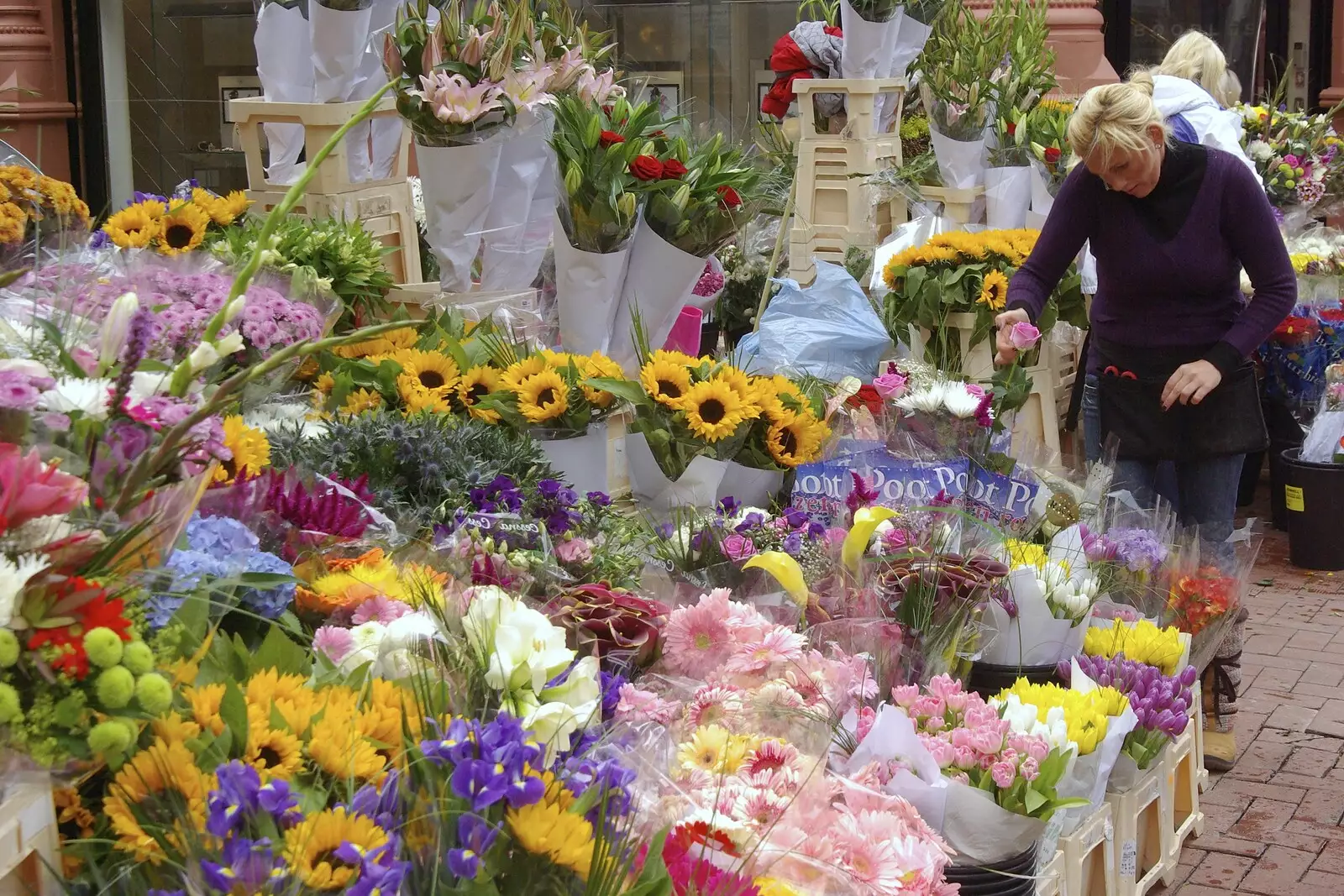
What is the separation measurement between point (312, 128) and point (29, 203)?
0.81 metres

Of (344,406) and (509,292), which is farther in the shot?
(509,292)

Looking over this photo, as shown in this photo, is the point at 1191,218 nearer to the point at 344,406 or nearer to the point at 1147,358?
the point at 1147,358

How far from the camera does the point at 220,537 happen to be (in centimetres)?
179

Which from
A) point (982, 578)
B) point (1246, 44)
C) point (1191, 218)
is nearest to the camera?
point (982, 578)

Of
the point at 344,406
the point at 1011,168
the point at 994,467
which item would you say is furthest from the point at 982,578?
the point at 1011,168

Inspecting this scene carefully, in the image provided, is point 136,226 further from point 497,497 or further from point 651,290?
point 497,497

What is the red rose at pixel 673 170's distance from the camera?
3.43 metres

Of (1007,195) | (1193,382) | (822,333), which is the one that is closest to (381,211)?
(822,333)

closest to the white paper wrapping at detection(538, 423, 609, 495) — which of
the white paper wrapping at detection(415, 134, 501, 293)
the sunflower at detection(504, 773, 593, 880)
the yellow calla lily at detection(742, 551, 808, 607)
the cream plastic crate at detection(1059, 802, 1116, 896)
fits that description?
the yellow calla lily at detection(742, 551, 808, 607)

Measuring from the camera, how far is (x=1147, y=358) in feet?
12.6

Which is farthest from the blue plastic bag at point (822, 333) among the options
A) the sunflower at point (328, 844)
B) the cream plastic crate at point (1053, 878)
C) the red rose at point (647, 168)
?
the sunflower at point (328, 844)

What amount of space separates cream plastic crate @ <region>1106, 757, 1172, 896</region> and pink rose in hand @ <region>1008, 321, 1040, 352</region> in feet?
3.62

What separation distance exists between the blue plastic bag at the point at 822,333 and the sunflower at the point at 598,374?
138 centimetres

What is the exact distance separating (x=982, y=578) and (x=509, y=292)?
1.78 metres
